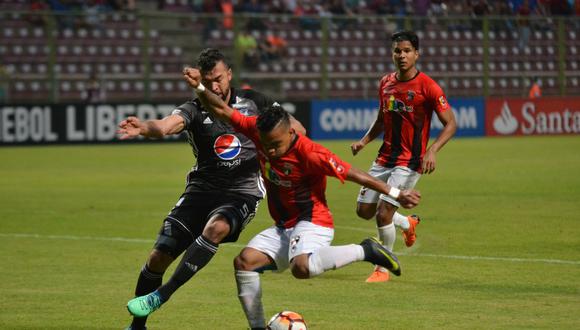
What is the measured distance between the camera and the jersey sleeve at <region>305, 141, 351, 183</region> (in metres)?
7.20

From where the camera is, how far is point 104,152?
2836cm

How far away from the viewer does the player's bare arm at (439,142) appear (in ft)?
33.6

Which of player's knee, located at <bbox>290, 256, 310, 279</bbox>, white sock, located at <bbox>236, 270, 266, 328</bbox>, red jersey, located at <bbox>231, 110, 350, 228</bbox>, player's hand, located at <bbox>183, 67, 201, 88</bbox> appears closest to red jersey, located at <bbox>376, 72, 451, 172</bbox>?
red jersey, located at <bbox>231, 110, 350, 228</bbox>

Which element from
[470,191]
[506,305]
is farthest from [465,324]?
[470,191]

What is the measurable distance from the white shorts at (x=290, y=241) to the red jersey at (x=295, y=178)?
7 cm

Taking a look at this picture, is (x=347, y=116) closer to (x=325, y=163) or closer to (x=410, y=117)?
(x=410, y=117)

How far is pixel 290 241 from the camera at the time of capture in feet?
24.5

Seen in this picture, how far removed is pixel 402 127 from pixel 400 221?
98cm

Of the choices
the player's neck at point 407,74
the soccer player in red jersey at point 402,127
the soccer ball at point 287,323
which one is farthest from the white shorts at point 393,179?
the soccer ball at point 287,323

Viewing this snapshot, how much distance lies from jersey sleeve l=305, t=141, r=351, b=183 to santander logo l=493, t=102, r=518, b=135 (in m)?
27.5

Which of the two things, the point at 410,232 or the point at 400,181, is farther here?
the point at 410,232

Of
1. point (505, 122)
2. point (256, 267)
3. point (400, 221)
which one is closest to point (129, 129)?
point (256, 267)

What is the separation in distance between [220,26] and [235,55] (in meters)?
0.97

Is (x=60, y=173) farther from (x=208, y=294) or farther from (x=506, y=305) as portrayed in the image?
(x=506, y=305)
